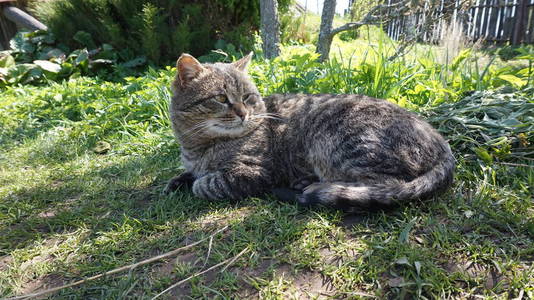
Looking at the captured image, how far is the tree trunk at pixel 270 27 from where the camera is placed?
19.1 ft

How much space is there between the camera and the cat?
2025 millimetres

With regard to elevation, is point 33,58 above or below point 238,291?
above

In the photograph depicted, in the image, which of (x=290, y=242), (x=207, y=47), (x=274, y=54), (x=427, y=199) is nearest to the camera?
(x=290, y=242)

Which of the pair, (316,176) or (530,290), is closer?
(530,290)

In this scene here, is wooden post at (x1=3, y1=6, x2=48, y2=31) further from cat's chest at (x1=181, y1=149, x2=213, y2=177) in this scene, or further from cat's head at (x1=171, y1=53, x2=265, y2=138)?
cat's chest at (x1=181, y1=149, x2=213, y2=177)

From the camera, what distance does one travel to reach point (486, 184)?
211 centimetres

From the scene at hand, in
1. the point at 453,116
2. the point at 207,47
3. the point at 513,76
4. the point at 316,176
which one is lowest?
the point at 316,176

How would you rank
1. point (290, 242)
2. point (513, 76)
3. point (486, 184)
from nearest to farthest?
point (290, 242) → point (486, 184) → point (513, 76)

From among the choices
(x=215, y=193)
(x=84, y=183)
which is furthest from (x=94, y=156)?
(x=215, y=193)

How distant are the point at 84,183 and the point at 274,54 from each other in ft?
13.7

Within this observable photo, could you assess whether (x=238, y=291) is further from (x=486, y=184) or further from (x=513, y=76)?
(x=513, y=76)

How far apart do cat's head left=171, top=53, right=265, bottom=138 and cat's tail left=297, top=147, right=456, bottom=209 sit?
0.83 meters

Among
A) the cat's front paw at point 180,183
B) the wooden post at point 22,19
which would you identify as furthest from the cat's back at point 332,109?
the wooden post at point 22,19

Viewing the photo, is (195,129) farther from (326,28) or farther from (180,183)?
(326,28)
